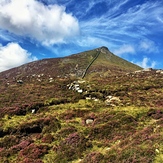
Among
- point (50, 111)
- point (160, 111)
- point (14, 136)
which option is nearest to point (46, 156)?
point (14, 136)

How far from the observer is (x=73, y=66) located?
107 meters

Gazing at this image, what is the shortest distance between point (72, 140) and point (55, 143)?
1704 mm

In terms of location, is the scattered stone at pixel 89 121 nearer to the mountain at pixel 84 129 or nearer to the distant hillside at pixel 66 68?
the mountain at pixel 84 129

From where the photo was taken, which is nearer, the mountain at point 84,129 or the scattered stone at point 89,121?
the mountain at point 84,129

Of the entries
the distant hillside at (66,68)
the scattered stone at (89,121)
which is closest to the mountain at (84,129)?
the scattered stone at (89,121)

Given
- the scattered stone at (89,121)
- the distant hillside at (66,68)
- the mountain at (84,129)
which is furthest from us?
the distant hillside at (66,68)

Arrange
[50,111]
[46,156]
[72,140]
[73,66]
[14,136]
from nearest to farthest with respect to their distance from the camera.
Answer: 1. [46,156]
2. [72,140]
3. [14,136]
4. [50,111]
5. [73,66]

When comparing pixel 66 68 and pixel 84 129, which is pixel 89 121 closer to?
pixel 84 129

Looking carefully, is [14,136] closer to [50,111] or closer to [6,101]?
[50,111]

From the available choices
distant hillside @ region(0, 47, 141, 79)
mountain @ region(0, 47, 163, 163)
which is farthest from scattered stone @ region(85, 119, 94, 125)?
distant hillside @ region(0, 47, 141, 79)

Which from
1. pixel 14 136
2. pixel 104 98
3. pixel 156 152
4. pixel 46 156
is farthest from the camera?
pixel 104 98

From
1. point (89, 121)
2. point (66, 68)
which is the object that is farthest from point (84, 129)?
point (66, 68)

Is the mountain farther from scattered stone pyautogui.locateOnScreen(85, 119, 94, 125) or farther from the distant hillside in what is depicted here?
the distant hillside

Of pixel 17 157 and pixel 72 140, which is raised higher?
pixel 72 140
